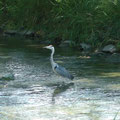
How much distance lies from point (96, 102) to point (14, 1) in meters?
19.5

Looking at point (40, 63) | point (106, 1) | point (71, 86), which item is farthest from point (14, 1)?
point (71, 86)

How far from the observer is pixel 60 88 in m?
14.3

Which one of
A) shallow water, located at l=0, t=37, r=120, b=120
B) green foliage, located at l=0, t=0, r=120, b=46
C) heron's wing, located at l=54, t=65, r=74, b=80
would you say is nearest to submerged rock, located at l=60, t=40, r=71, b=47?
green foliage, located at l=0, t=0, r=120, b=46

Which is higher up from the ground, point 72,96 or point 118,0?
point 118,0

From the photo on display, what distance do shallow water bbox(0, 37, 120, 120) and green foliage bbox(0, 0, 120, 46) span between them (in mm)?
1534

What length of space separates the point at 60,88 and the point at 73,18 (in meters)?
9.46

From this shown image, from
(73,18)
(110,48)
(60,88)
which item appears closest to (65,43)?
(73,18)

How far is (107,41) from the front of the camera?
71.1 feet

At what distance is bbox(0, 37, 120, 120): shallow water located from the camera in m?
11.3

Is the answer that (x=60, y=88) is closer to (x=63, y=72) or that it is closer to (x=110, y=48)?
(x=63, y=72)

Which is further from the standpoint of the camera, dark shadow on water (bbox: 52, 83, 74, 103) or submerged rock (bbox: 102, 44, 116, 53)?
submerged rock (bbox: 102, 44, 116, 53)

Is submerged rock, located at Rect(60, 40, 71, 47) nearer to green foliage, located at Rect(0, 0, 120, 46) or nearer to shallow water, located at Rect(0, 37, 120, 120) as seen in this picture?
green foliage, located at Rect(0, 0, 120, 46)

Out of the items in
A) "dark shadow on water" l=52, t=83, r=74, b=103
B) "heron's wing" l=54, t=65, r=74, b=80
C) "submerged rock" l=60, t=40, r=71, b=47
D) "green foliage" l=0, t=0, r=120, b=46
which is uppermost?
"green foliage" l=0, t=0, r=120, b=46

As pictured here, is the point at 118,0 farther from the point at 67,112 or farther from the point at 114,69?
the point at 67,112
